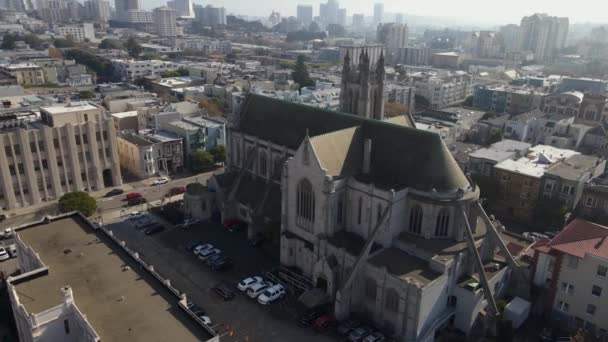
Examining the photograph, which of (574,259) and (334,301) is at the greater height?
(574,259)

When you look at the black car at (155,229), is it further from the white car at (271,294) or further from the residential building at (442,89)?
the residential building at (442,89)

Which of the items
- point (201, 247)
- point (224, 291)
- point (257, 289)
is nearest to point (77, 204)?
point (201, 247)

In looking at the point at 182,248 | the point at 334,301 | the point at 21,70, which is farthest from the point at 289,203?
the point at 21,70

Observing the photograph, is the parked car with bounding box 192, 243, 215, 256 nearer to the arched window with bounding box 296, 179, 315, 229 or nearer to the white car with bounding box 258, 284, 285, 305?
the white car with bounding box 258, 284, 285, 305

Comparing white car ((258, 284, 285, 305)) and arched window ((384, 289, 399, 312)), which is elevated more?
arched window ((384, 289, 399, 312))

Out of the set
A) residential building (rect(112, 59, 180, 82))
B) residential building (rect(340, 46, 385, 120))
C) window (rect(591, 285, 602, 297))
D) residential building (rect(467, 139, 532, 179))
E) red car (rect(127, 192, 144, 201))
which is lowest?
red car (rect(127, 192, 144, 201))

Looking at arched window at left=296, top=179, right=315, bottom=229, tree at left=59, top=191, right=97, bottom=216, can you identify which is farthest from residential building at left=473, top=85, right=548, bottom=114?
tree at left=59, top=191, right=97, bottom=216

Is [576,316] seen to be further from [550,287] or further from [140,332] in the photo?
[140,332]
